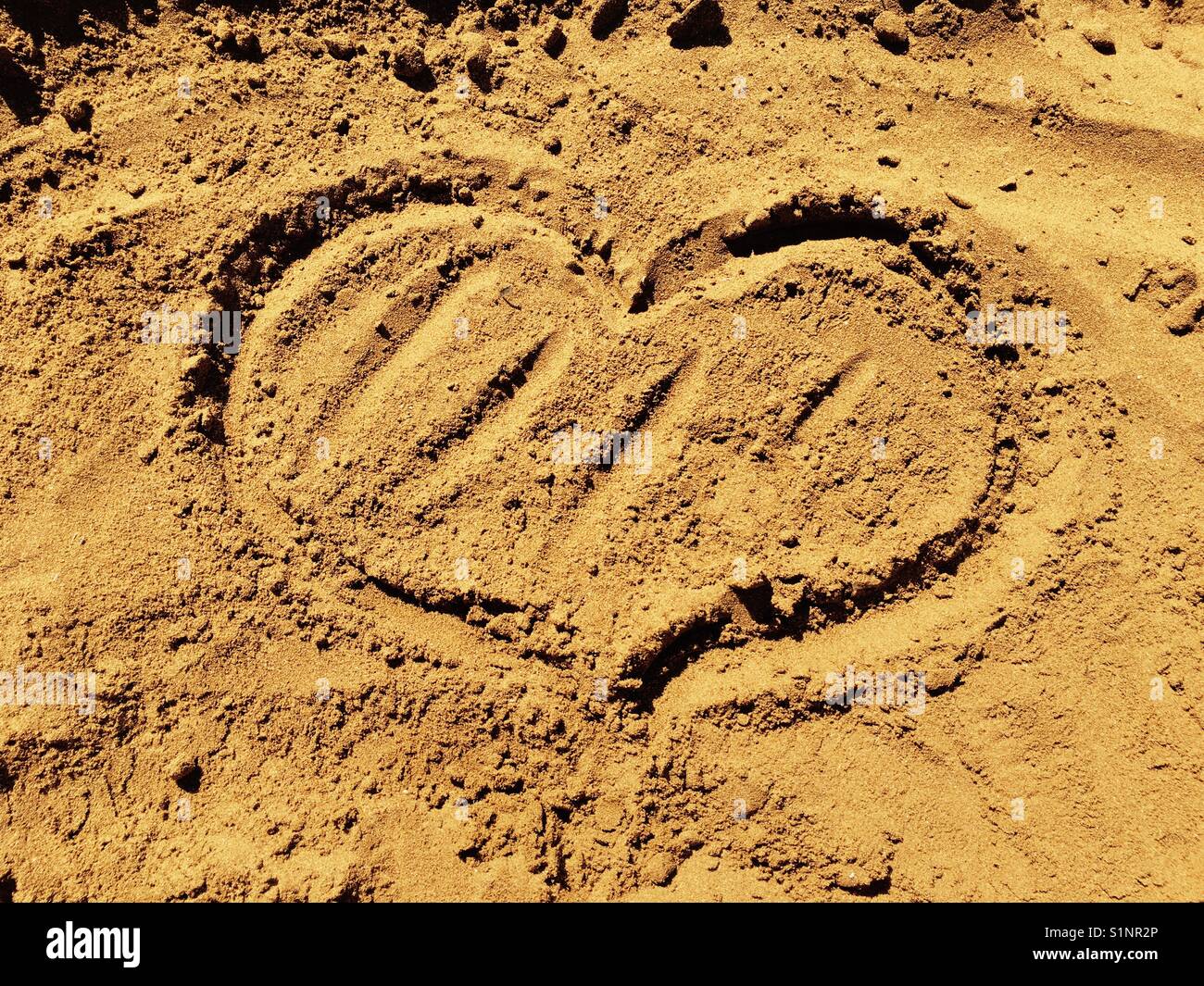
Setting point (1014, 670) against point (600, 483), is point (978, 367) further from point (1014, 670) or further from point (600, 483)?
point (600, 483)
